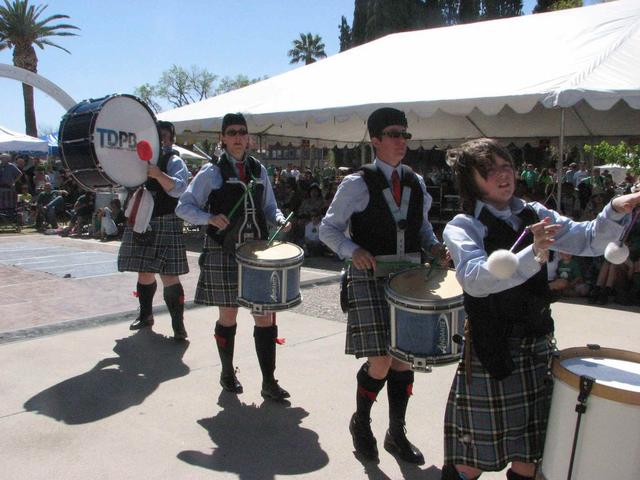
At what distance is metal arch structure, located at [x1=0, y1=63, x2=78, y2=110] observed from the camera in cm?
1055

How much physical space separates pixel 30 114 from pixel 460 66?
97.7ft

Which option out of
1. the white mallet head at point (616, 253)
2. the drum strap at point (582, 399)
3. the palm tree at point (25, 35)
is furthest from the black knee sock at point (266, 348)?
the palm tree at point (25, 35)

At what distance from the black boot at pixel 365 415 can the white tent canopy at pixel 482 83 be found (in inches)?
222

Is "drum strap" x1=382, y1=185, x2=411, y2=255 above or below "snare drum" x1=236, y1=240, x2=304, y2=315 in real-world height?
above

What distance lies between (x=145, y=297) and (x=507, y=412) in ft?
12.4

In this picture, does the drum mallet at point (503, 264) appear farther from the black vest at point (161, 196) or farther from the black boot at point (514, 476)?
the black vest at point (161, 196)

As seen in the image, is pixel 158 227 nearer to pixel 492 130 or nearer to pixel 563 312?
pixel 563 312

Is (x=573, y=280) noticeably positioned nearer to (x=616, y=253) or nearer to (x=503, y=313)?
(x=503, y=313)

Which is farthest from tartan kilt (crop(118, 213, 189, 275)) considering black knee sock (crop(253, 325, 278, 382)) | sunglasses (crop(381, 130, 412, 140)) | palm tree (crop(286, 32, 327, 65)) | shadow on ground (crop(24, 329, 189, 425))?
palm tree (crop(286, 32, 327, 65))

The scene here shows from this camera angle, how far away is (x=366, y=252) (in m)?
2.72

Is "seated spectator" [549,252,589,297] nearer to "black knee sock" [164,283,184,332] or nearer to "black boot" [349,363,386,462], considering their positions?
"black knee sock" [164,283,184,332]

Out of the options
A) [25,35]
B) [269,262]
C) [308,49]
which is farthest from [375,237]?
[308,49]

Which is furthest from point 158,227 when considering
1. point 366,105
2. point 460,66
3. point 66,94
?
point 66,94

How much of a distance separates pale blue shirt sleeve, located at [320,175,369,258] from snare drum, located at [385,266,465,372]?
391mm
